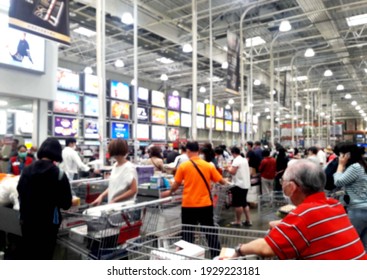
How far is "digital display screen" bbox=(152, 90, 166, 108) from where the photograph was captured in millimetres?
17141

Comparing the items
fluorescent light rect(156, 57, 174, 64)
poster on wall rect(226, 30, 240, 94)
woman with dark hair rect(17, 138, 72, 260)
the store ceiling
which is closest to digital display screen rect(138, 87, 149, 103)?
the store ceiling

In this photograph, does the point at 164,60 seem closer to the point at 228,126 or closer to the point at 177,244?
the point at 228,126

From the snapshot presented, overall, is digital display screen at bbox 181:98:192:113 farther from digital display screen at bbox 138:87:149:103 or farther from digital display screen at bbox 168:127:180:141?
digital display screen at bbox 138:87:149:103

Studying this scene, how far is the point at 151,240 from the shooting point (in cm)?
224

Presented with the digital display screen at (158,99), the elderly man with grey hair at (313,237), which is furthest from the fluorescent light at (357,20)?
the elderly man with grey hair at (313,237)

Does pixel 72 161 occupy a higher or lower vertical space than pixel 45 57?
lower

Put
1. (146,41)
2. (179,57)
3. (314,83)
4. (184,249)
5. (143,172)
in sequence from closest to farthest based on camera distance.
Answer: (184,249), (143,172), (146,41), (179,57), (314,83)

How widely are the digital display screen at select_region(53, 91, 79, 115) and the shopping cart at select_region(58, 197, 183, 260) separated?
1059 centimetres

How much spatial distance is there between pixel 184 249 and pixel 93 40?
13802 mm

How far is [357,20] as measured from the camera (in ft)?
38.4

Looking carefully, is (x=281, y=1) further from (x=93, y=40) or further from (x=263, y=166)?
(x=93, y=40)

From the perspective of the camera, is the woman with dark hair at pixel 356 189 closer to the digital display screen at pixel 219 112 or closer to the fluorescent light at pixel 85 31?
the fluorescent light at pixel 85 31

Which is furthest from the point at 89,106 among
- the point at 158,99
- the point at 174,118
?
the point at 174,118

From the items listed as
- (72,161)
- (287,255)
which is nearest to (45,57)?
(72,161)
